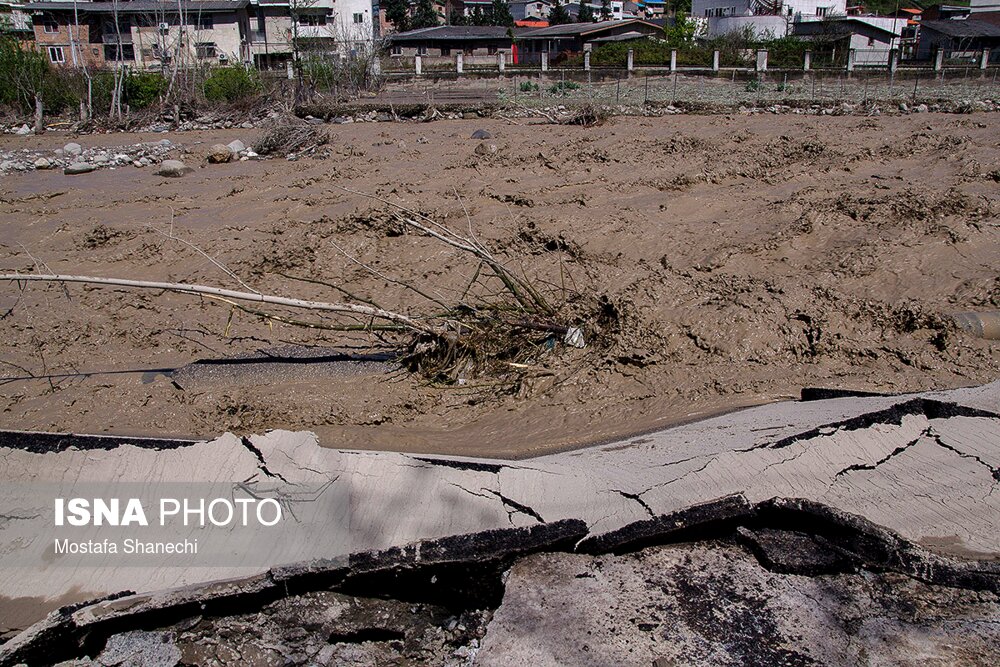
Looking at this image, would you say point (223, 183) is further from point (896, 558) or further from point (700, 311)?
point (896, 558)

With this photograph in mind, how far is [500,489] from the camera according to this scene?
346cm

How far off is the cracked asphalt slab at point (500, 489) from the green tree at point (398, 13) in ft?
204

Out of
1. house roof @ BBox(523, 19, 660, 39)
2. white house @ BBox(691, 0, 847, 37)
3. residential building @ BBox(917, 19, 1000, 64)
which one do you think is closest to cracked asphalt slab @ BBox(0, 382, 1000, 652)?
residential building @ BBox(917, 19, 1000, 64)

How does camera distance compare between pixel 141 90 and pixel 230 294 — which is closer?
A: pixel 230 294

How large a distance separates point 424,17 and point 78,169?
53.2 metres

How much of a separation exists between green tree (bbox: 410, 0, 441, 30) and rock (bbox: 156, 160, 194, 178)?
52559 millimetres

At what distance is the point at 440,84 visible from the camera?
26500 millimetres

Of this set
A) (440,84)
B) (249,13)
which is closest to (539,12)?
(249,13)

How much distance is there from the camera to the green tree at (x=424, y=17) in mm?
61969

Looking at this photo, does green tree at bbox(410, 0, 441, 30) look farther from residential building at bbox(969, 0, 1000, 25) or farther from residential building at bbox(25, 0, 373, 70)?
residential building at bbox(969, 0, 1000, 25)

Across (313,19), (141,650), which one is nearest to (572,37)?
(313,19)

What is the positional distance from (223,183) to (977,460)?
10.9 m

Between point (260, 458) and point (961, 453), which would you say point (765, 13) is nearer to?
point (961, 453)

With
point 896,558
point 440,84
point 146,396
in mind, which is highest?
point 440,84
